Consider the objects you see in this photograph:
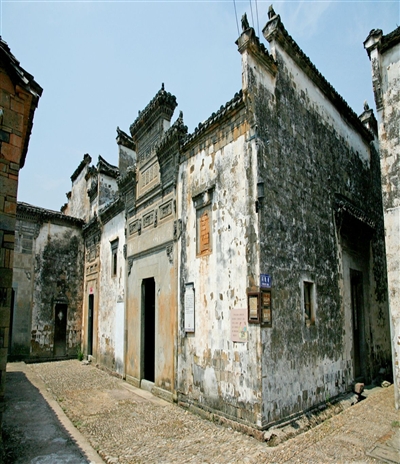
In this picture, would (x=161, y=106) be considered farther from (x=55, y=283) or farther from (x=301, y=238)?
(x=55, y=283)

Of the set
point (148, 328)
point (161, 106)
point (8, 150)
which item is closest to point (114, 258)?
point (148, 328)

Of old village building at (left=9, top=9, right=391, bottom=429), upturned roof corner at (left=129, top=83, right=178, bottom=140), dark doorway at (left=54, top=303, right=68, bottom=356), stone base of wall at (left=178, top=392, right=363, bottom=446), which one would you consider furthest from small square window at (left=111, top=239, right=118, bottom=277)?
stone base of wall at (left=178, top=392, right=363, bottom=446)

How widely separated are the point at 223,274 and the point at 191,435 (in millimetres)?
2727

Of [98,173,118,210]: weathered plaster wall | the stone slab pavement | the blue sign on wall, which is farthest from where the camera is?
[98,173,118,210]: weathered plaster wall

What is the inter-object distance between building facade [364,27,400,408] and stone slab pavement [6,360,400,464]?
1.27m

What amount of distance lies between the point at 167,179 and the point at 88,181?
9.67m

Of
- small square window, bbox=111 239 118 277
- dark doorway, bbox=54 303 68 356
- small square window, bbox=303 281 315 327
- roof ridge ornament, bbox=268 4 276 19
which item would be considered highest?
roof ridge ornament, bbox=268 4 276 19

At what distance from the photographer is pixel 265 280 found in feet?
20.2

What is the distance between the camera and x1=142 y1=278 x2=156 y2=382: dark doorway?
33.1ft

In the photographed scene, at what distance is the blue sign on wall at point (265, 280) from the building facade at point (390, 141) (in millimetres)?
2743

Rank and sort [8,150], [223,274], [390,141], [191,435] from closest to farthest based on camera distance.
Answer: [8,150] → [191,435] → [223,274] → [390,141]

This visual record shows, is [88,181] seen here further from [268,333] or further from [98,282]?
[268,333]

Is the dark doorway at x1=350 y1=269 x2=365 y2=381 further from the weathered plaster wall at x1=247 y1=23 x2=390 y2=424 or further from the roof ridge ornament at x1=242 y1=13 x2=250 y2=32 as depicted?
the roof ridge ornament at x1=242 y1=13 x2=250 y2=32

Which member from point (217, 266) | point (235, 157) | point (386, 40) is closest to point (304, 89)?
point (386, 40)
